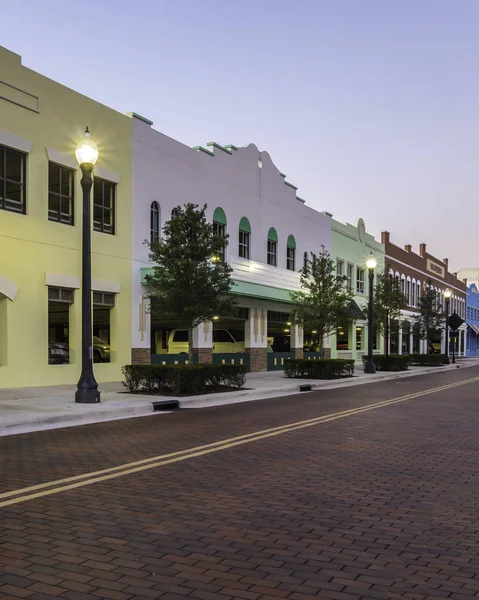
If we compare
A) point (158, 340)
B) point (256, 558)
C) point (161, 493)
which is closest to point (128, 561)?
point (256, 558)

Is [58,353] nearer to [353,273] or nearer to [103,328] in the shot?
[103,328]

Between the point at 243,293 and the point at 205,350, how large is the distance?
2647 mm

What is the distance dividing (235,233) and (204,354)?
5.97 meters

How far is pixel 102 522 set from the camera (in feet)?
18.3

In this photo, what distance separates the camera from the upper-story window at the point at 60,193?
19.5 metres

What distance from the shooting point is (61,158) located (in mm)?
19641

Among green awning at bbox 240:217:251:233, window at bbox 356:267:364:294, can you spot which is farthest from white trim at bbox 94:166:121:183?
window at bbox 356:267:364:294

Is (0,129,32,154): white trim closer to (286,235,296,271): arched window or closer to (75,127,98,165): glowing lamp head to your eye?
(75,127,98,165): glowing lamp head

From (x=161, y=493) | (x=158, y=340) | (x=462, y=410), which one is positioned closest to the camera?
(x=161, y=493)

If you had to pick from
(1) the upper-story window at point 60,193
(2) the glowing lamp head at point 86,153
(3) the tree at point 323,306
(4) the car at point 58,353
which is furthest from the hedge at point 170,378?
(3) the tree at point 323,306

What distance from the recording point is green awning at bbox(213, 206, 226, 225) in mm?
26998

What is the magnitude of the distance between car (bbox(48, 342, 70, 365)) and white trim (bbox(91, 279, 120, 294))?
6.63 ft

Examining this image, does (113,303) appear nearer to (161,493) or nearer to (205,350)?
(205,350)

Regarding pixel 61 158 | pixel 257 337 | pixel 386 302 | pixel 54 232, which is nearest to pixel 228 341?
pixel 257 337
